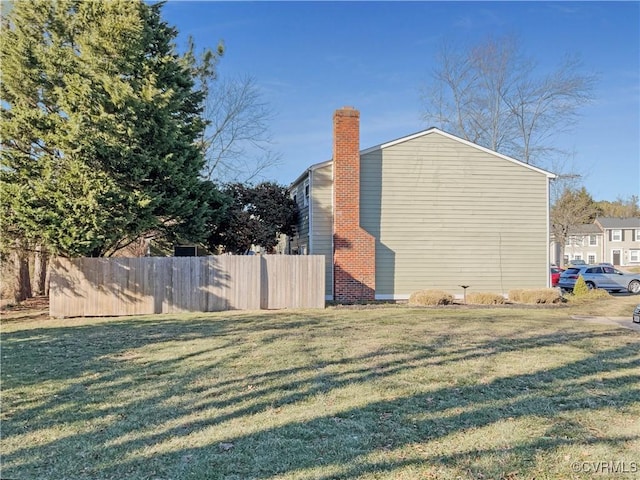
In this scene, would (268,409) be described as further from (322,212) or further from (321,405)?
(322,212)

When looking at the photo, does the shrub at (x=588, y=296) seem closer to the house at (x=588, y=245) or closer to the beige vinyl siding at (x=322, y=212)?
the beige vinyl siding at (x=322, y=212)

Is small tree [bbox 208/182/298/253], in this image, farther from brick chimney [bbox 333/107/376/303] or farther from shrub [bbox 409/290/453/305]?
shrub [bbox 409/290/453/305]

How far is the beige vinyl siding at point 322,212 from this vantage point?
15484 mm

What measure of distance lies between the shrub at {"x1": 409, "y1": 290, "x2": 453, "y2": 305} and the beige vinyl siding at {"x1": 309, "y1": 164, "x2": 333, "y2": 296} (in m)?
3.11

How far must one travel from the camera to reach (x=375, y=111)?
1716 cm

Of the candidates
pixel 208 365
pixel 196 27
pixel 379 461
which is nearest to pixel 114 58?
pixel 196 27

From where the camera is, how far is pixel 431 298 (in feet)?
45.6

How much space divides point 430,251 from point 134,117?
10327 mm

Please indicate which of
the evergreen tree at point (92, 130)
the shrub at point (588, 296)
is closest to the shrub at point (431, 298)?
the shrub at point (588, 296)

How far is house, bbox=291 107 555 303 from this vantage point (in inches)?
611

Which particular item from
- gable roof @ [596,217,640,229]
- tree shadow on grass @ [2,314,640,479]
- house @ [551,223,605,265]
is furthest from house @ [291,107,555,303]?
gable roof @ [596,217,640,229]

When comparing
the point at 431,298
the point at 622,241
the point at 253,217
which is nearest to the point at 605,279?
the point at 431,298

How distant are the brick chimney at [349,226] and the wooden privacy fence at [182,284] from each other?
5.87 ft

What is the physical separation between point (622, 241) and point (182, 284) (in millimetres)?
51625
